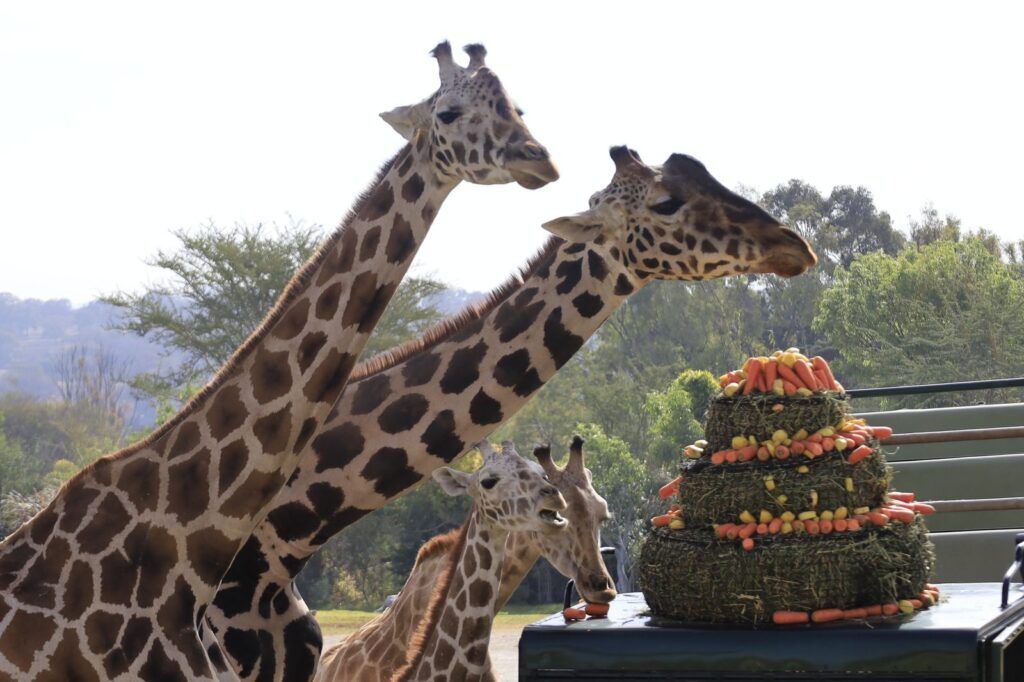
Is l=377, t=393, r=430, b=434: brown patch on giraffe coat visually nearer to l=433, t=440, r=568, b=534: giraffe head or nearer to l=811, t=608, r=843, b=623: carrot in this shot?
l=433, t=440, r=568, b=534: giraffe head

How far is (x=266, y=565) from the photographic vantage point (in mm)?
6703

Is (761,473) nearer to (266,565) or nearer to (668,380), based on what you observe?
(266,565)

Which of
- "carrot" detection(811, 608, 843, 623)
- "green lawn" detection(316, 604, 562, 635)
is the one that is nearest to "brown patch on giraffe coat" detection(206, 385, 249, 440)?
"carrot" detection(811, 608, 843, 623)

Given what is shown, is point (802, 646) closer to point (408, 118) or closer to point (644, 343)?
point (408, 118)

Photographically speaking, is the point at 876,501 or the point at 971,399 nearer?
the point at 876,501

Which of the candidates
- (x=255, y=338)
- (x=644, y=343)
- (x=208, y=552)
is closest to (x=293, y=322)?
(x=255, y=338)

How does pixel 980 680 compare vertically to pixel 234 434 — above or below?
below

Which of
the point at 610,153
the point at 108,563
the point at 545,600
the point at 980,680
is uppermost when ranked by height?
the point at 610,153

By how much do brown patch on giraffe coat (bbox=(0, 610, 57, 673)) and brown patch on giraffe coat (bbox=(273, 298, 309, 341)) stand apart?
1480mm

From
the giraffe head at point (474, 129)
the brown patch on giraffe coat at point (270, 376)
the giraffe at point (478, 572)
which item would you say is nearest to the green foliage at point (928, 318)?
the giraffe at point (478, 572)

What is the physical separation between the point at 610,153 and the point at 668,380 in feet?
192

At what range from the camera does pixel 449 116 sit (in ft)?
19.9

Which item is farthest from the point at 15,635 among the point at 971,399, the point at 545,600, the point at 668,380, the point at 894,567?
the point at 668,380

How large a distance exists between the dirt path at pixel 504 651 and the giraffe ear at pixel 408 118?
14.3 metres
